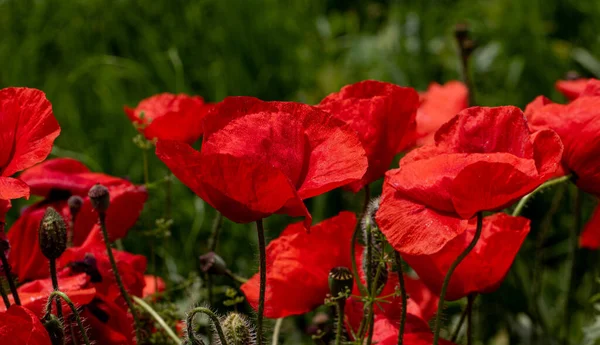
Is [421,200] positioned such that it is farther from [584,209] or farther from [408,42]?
[408,42]

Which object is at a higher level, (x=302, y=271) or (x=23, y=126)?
(x=23, y=126)

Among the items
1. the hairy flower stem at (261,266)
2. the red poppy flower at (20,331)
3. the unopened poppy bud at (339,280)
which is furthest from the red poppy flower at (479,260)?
the red poppy flower at (20,331)

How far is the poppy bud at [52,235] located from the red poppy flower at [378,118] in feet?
1.04

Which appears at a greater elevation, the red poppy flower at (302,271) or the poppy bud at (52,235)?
the poppy bud at (52,235)

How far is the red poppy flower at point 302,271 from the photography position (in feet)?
3.42

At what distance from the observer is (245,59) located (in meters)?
3.04

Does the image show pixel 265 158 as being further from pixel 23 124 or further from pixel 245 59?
pixel 245 59

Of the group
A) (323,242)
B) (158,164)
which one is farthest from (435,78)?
(323,242)

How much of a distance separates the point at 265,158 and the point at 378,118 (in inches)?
7.2

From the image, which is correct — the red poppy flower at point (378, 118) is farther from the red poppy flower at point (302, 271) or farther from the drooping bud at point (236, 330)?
the drooping bud at point (236, 330)

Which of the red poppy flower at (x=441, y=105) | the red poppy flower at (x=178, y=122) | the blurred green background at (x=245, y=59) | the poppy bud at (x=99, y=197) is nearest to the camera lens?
the poppy bud at (x=99, y=197)

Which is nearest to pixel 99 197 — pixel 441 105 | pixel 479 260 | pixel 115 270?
pixel 115 270

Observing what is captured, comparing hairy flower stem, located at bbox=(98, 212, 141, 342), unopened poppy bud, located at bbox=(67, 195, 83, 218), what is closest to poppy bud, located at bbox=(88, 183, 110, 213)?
hairy flower stem, located at bbox=(98, 212, 141, 342)

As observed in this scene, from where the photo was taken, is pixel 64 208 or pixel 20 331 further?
pixel 64 208
